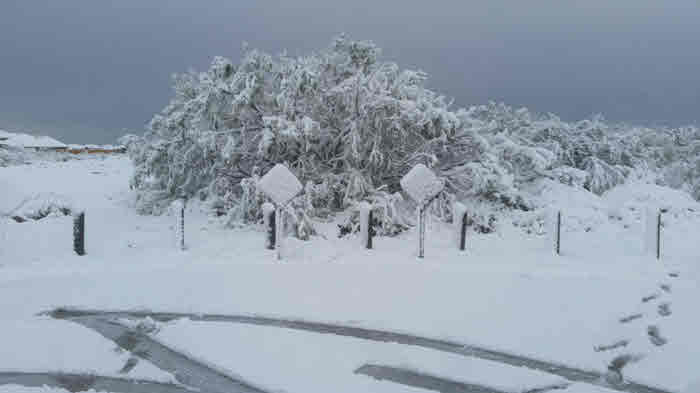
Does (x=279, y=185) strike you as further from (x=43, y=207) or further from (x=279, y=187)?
(x=43, y=207)

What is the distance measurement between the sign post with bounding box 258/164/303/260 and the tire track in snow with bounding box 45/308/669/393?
2.20m

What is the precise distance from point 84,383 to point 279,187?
377 centimetres

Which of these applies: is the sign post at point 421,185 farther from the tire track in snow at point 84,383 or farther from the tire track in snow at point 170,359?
the tire track in snow at point 84,383

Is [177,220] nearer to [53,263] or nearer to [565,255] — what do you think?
[53,263]

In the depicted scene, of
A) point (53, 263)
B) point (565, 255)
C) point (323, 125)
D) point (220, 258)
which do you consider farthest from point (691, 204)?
point (53, 263)

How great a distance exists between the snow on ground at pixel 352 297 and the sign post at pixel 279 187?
58 centimetres

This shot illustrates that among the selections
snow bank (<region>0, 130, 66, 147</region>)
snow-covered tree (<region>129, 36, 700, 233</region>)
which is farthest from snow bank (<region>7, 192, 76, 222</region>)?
snow bank (<region>0, 130, 66, 147</region>)

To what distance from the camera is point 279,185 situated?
661 centimetres

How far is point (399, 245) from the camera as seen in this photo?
8445 mm

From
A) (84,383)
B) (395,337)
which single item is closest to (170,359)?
(84,383)

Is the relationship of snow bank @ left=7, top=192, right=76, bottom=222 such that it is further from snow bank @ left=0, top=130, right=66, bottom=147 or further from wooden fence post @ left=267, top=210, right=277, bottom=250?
snow bank @ left=0, top=130, right=66, bottom=147

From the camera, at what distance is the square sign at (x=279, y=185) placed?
6.57 m

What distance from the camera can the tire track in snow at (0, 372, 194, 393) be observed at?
125 inches

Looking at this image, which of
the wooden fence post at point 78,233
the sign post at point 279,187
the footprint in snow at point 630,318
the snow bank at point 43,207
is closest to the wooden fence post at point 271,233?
the sign post at point 279,187
